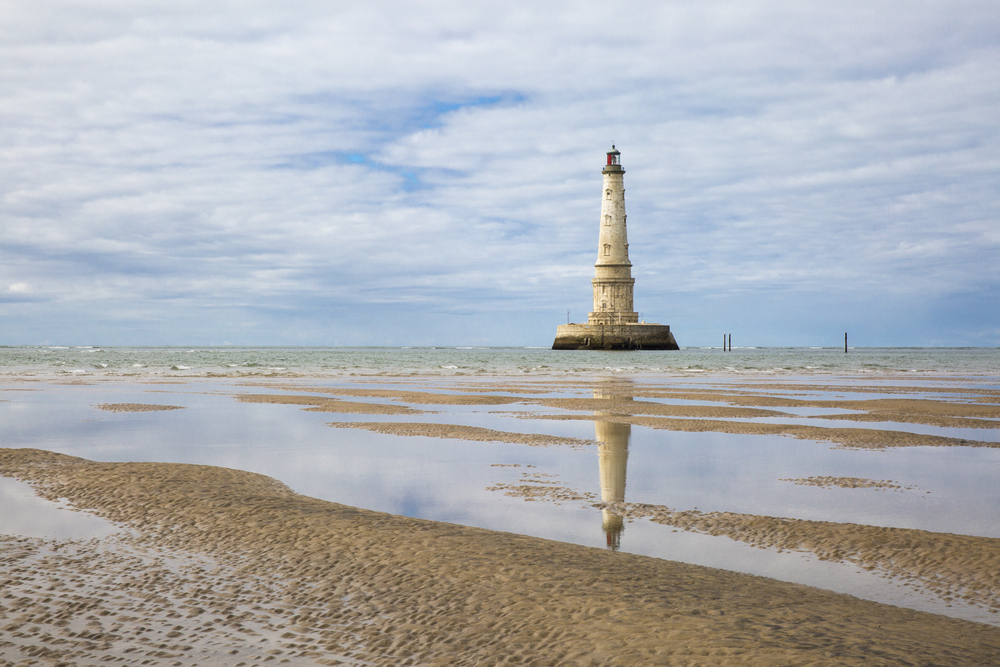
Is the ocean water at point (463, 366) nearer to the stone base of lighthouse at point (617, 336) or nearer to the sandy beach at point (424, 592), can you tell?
the stone base of lighthouse at point (617, 336)

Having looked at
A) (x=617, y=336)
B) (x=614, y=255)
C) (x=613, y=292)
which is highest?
(x=614, y=255)

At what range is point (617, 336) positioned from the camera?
80.1 meters

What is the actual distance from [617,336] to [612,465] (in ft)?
232

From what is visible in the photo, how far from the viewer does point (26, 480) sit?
862 cm

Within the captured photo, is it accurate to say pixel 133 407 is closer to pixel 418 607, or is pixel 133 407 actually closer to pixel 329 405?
pixel 329 405

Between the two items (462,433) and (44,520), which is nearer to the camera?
(44,520)

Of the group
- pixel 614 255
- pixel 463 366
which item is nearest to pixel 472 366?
pixel 463 366

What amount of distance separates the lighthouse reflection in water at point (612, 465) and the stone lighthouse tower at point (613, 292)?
60944mm

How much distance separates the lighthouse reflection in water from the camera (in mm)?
6664

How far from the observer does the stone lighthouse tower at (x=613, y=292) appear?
77375mm

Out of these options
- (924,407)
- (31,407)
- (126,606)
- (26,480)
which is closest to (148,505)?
(26,480)

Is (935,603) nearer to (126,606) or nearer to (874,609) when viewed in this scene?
(874,609)

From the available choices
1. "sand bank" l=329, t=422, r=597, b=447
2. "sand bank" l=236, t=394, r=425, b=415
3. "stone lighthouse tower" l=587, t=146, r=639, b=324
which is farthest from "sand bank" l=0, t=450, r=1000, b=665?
"stone lighthouse tower" l=587, t=146, r=639, b=324

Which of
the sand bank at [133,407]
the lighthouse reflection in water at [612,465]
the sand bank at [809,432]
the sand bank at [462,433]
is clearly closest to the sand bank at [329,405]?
the sand bank at [133,407]
